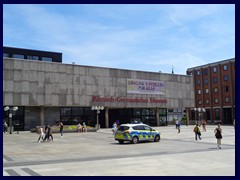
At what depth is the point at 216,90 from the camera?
86500 millimetres

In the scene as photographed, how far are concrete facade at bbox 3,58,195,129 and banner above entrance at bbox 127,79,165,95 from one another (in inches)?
28.9

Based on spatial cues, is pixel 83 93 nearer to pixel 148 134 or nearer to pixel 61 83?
pixel 61 83

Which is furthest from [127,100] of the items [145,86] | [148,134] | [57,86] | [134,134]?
[134,134]

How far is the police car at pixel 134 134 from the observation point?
84.9 ft

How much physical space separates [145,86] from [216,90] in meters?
35.7

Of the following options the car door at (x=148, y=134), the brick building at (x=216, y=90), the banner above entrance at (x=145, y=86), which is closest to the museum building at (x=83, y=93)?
the banner above entrance at (x=145, y=86)

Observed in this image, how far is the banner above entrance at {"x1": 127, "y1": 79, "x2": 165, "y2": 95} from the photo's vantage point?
56.5 metres

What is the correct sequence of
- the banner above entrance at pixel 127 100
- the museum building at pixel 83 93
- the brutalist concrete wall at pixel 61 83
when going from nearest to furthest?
the brutalist concrete wall at pixel 61 83, the museum building at pixel 83 93, the banner above entrance at pixel 127 100

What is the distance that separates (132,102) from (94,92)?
7.96 metres

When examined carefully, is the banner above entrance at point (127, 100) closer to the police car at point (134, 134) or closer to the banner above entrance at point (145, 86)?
the banner above entrance at point (145, 86)

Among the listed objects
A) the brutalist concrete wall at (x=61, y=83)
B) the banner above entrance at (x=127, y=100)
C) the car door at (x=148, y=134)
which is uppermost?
the brutalist concrete wall at (x=61, y=83)

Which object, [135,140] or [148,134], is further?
[148,134]

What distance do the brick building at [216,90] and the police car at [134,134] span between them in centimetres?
5389
